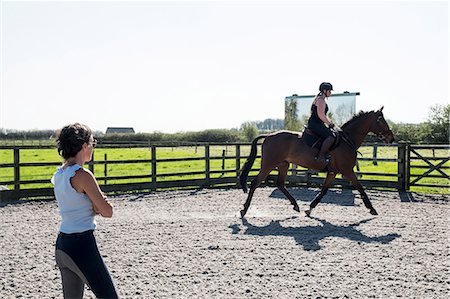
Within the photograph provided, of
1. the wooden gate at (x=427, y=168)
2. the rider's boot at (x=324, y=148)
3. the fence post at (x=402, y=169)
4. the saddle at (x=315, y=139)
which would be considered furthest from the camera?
the fence post at (x=402, y=169)

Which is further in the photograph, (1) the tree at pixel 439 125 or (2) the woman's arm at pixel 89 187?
(1) the tree at pixel 439 125

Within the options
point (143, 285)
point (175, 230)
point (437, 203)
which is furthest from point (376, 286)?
point (437, 203)

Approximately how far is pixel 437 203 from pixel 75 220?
928cm

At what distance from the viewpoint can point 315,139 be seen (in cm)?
878

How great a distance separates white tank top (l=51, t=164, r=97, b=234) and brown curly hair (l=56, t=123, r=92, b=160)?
0.30ft

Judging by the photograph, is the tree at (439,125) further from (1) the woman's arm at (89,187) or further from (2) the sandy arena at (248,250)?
(1) the woman's arm at (89,187)

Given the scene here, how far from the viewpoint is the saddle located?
28.7 ft

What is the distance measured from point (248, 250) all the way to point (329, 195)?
5952mm

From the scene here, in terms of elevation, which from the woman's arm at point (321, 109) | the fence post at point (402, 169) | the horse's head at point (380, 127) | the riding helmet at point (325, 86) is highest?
the riding helmet at point (325, 86)

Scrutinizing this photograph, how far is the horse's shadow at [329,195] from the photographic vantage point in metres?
10.4

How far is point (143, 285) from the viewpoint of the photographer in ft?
14.7

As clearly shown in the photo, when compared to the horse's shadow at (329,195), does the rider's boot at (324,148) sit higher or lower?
higher

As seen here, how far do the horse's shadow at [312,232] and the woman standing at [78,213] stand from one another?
12.4 ft

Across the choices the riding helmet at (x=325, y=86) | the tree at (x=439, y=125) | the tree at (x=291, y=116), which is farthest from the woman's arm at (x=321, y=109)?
the tree at (x=439, y=125)
